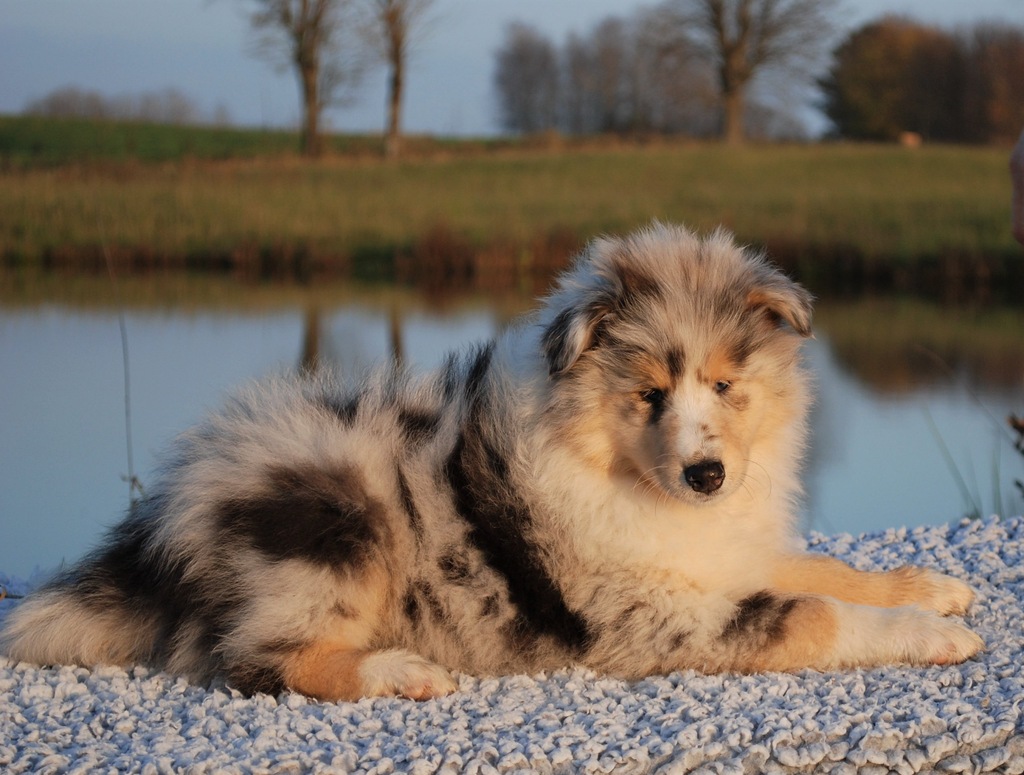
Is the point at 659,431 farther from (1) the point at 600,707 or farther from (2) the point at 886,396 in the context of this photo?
(2) the point at 886,396

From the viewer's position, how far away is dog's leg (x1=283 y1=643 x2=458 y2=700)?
3561mm

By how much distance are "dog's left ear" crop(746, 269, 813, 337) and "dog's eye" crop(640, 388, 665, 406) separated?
48 centimetres

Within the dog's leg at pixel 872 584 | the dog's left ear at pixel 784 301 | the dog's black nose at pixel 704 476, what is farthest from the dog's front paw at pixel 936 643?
the dog's left ear at pixel 784 301

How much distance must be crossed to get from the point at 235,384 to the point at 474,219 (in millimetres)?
19371

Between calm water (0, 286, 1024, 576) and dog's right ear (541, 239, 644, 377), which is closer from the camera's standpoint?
dog's right ear (541, 239, 644, 377)

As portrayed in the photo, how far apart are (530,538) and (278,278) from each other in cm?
1804

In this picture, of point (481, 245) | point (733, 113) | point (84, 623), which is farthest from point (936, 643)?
point (733, 113)

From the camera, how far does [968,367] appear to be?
1349cm

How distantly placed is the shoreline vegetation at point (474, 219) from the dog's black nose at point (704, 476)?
48.9 ft

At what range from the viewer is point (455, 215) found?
24078 mm

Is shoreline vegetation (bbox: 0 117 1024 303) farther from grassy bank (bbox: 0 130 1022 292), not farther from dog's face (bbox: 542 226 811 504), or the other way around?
dog's face (bbox: 542 226 811 504)

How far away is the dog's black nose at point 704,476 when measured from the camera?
3.56m

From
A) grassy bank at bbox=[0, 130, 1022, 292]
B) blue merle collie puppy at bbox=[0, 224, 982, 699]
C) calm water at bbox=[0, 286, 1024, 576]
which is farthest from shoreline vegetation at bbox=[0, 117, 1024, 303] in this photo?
blue merle collie puppy at bbox=[0, 224, 982, 699]

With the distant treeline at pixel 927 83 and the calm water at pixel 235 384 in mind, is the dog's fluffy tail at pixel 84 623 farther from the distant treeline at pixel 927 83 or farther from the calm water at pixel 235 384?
the distant treeline at pixel 927 83
